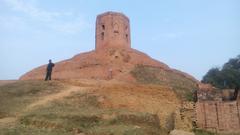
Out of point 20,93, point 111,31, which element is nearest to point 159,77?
point 111,31

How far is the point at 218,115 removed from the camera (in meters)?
15.4

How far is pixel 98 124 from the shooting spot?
13.3m

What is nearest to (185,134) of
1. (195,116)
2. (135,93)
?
(195,116)

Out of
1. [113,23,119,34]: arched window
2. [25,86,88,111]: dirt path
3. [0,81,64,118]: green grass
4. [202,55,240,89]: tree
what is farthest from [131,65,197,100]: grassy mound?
[0,81,64,118]: green grass

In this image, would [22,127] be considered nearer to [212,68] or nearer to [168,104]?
[168,104]

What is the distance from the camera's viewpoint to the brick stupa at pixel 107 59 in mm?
27984

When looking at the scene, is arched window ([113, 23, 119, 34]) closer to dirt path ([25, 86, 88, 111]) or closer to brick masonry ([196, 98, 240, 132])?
dirt path ([25, 86, 88, 111])

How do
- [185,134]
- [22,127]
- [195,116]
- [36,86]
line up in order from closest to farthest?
[22,127], [185,134], [195,116], [36,86]

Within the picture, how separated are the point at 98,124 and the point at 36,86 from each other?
7.13 meters

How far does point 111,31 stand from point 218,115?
60.9ft

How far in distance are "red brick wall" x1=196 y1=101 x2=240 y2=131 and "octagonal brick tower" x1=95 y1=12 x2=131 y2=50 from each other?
17207 millimetres

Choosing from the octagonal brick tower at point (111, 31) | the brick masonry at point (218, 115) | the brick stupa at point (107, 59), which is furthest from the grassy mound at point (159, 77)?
the brick masonry at point (218, 115)

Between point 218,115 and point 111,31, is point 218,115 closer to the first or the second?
point 218,115

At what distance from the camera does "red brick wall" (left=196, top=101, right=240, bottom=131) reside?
15281mm
